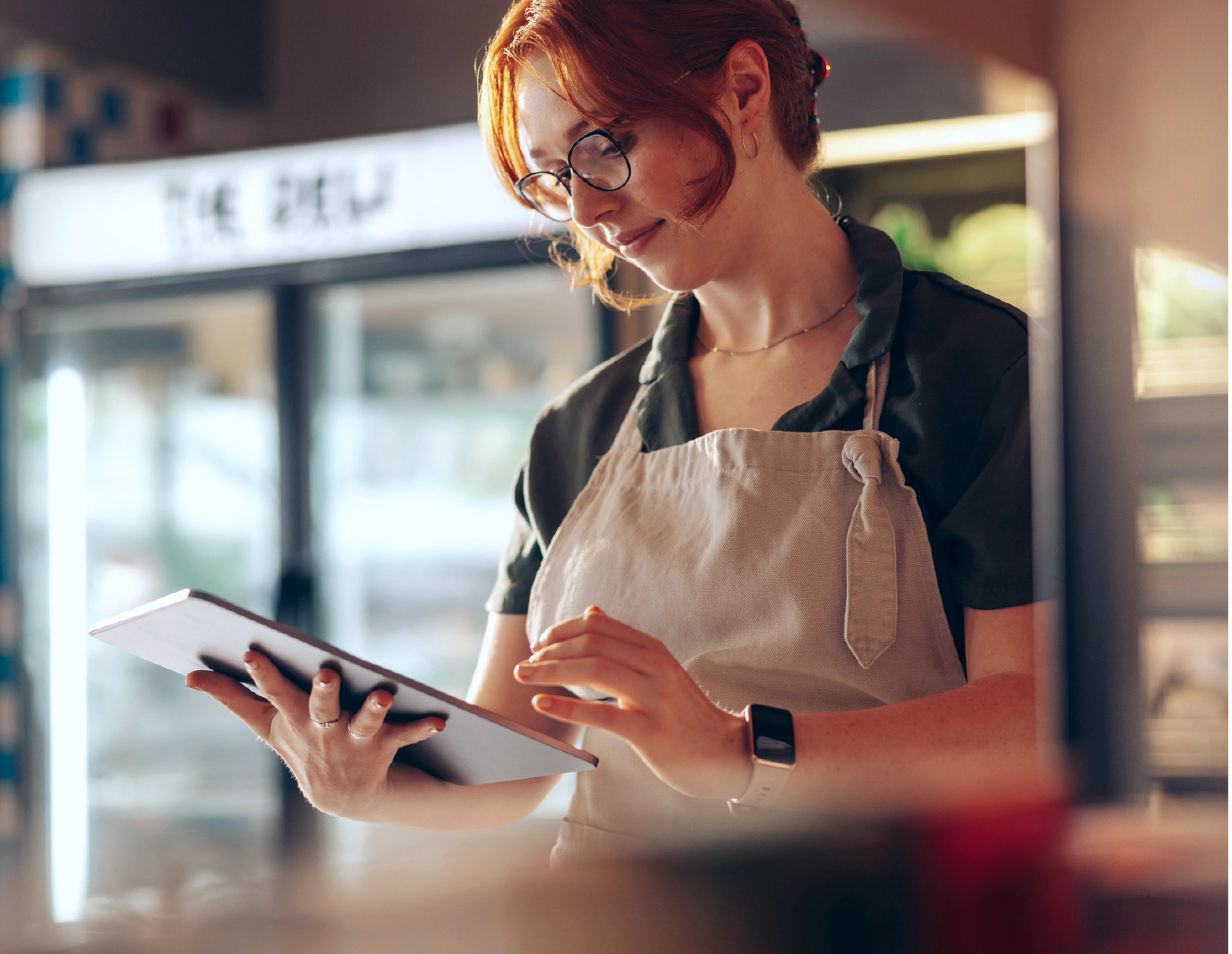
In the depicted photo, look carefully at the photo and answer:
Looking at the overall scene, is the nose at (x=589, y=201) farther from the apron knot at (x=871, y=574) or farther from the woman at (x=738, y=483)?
the apron knot at (x=871, y=574)

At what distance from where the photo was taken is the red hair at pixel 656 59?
84 cm

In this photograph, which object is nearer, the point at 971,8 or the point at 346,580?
the point at 971,8

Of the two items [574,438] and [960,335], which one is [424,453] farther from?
[960,335]

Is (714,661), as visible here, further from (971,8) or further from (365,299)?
(365,299)

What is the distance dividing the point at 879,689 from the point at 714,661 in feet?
0.42

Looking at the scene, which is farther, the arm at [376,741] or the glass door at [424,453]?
the glass door at [424,453]

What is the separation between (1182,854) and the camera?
12.3 inches

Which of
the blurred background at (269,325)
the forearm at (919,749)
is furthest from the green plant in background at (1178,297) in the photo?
the blurred background at (269,325)

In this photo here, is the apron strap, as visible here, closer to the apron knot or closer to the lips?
the apron knot

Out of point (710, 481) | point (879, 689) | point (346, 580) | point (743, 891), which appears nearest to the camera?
point (743, 891)

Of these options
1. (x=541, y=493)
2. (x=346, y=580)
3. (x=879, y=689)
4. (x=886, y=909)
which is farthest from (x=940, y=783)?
(x=346, y=580)

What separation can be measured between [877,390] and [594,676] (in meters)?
0.36

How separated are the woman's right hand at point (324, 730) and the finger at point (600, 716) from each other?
146mm

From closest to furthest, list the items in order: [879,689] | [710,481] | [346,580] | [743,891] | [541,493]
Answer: [743,891] → [879,689] → [710,481] → [541,493] → [346,580]
